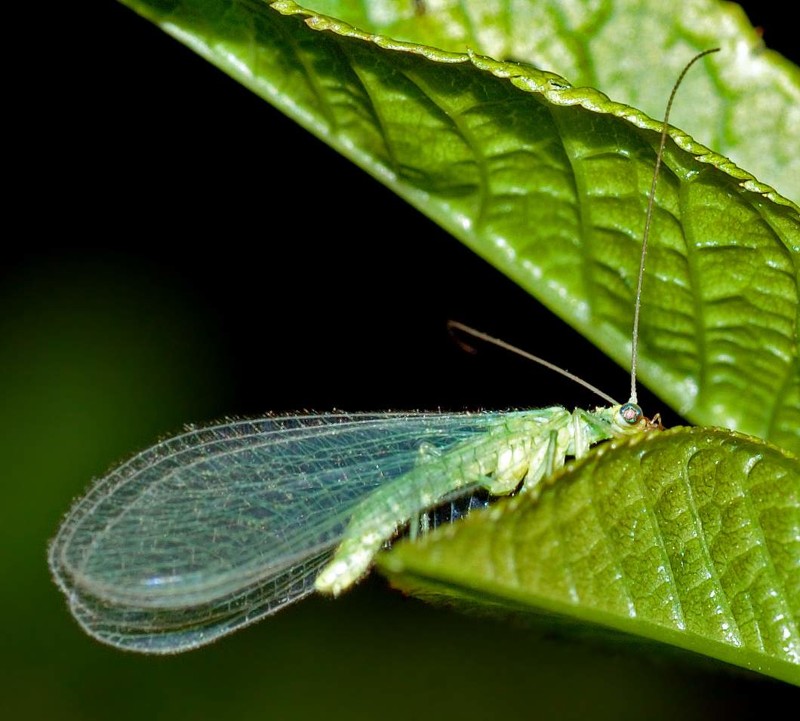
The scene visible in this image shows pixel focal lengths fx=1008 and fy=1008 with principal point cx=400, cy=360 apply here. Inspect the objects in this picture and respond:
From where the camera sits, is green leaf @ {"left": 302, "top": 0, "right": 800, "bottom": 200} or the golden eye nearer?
green leaf @ {"left": 302, "top": 0, "right": 800, "bottom": 200}

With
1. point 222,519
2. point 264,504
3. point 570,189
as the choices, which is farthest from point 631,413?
point 222,519

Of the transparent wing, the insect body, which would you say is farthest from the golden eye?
the transparent wing

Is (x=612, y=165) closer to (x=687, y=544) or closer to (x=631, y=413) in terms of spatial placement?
(x=687, y=544)

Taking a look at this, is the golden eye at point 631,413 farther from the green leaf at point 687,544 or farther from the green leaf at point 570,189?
the green leaf at point 687,544

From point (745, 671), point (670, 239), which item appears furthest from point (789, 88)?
point (745, 671)

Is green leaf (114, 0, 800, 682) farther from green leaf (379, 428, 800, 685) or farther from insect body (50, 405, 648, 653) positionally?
insect body (50, 405, 648, 653)

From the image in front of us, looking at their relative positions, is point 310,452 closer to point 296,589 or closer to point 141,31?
point 296,589
